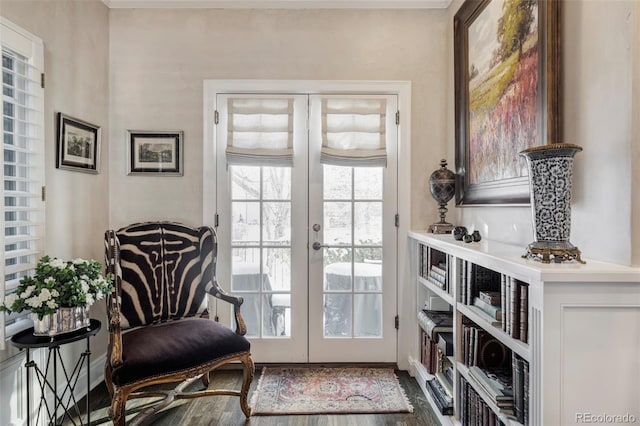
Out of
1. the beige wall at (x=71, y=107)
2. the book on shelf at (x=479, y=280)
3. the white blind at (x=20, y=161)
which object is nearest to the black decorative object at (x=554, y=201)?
the book on shelf at (x=479, y=280)

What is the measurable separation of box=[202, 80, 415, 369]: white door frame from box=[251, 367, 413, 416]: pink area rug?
353 millimetres

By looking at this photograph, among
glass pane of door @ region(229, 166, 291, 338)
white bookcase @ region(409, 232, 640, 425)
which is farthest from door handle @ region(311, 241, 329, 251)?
white bookcase @ region(409, 232, 640, 425)

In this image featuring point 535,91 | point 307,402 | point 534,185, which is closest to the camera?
point 534,185

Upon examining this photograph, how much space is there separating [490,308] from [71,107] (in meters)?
2.73

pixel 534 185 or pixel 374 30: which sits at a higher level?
pixel 374 30

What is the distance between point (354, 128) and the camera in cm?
286

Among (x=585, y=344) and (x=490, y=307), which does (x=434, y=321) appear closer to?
(x=490, y=307)

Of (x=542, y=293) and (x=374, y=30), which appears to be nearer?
(x=542, y=293)

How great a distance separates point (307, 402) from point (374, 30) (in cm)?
273

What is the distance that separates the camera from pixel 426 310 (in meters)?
2.65

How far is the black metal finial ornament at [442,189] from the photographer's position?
2.62 meters

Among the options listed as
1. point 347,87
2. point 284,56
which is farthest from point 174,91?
point 347,87

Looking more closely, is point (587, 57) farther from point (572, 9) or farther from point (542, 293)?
point (542, 293)

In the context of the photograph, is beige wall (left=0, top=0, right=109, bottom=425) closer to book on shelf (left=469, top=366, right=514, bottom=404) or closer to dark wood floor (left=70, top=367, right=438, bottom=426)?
dark wood floor (left=70, top=367, right=438, bottom=426)
